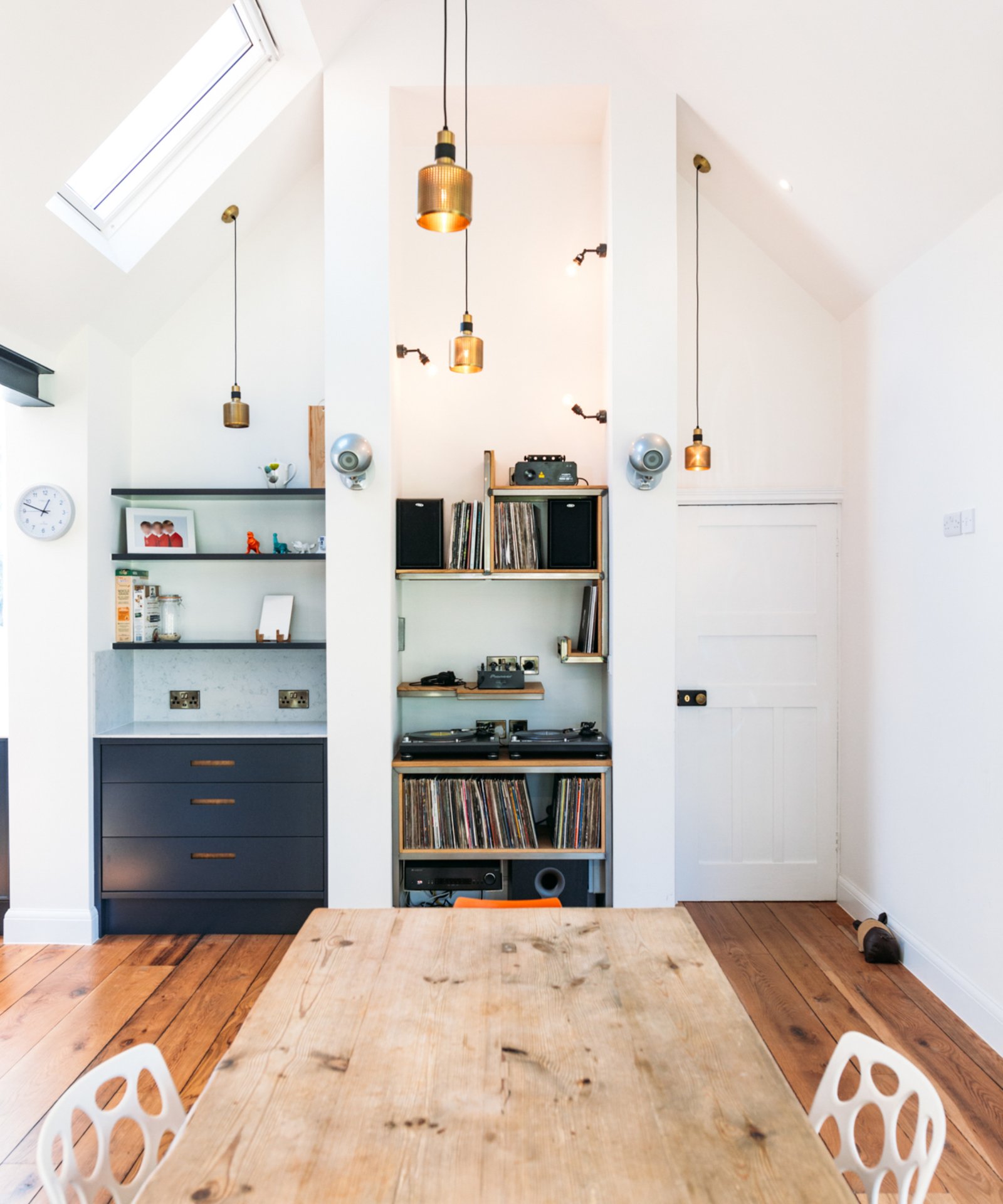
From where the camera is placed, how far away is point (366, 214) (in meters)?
3.60

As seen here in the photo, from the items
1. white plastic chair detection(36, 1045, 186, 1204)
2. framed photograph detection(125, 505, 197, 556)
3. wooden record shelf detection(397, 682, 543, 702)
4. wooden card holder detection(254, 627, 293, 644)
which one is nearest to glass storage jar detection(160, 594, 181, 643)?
framed photograph detection(125, 505, 197, 556)

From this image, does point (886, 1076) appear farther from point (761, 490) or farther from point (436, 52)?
point (436, 52)

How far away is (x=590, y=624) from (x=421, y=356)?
1487 mm

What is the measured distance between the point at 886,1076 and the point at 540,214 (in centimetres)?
384

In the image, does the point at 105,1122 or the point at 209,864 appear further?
the point at 209,864

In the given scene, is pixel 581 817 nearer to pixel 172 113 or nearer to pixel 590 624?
pixel 590 624

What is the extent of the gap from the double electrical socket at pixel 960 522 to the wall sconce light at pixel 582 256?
188 cm

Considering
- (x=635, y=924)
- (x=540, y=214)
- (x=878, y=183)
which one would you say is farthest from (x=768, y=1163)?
(x=540, y=214)

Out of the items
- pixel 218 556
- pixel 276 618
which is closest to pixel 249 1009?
pixel 276 618

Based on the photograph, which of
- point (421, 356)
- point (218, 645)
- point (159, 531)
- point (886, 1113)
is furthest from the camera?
point (159, 531)

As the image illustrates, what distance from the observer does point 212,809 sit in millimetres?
3725

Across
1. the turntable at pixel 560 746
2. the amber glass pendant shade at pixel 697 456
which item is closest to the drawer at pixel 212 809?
the turntable at pixel 560 746

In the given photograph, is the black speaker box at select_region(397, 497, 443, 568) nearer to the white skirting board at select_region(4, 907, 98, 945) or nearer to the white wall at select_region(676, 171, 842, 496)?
the white wall at select_region(676, 171, 842, 496)

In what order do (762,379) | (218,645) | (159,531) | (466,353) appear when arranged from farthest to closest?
(762,379) < (159,531) < (218,645) < (466,353)
